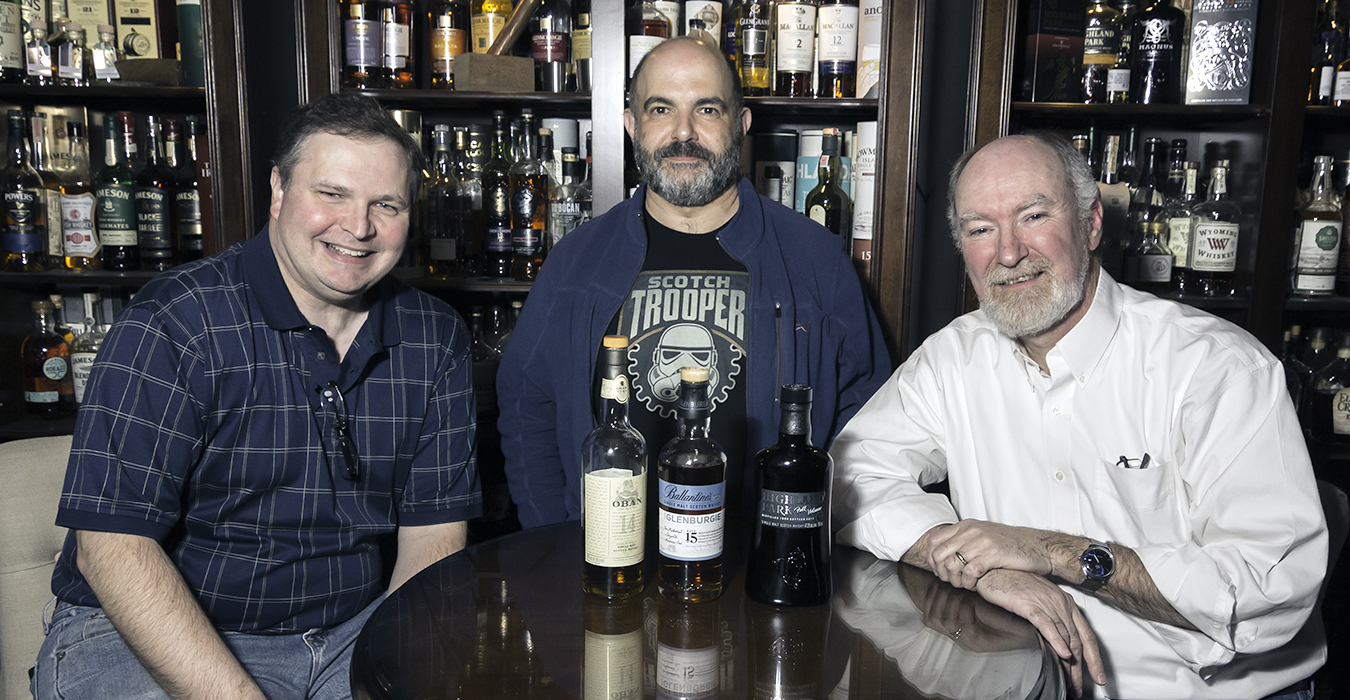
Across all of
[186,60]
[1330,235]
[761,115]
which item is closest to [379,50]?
A: [186,60]

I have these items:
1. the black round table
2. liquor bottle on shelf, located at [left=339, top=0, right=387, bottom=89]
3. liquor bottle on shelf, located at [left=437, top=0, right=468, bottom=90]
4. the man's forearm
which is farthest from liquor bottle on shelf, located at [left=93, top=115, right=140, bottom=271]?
the black round table

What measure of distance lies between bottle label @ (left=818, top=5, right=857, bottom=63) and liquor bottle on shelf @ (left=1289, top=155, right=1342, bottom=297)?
1220 millimetres

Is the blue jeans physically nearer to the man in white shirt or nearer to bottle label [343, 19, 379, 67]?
the man in white shirt

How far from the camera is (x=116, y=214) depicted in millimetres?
2213

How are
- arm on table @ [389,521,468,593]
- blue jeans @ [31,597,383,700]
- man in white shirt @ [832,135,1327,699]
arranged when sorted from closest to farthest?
man in white shirt @ [832,135,1327,699] < blue jeans @ [31,597,383,700] < arm on table @ [389,521,468,593]

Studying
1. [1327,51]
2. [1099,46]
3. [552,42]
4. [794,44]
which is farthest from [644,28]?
[1327,51]

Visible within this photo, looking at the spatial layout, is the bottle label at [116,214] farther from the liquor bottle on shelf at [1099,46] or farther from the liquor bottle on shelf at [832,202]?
the liquor bottle on shelf at [1099,46]

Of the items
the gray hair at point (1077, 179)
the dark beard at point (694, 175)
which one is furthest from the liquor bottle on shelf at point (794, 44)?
the gray hair at point (1077, 179)

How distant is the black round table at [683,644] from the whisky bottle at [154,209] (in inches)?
60.6

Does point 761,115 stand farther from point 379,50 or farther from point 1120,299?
point 1120,299

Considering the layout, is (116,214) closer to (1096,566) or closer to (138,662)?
(138,662)

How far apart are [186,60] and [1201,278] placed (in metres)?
2.62

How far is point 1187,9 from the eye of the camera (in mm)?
2182

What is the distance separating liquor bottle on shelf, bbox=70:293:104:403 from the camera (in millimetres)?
2273
